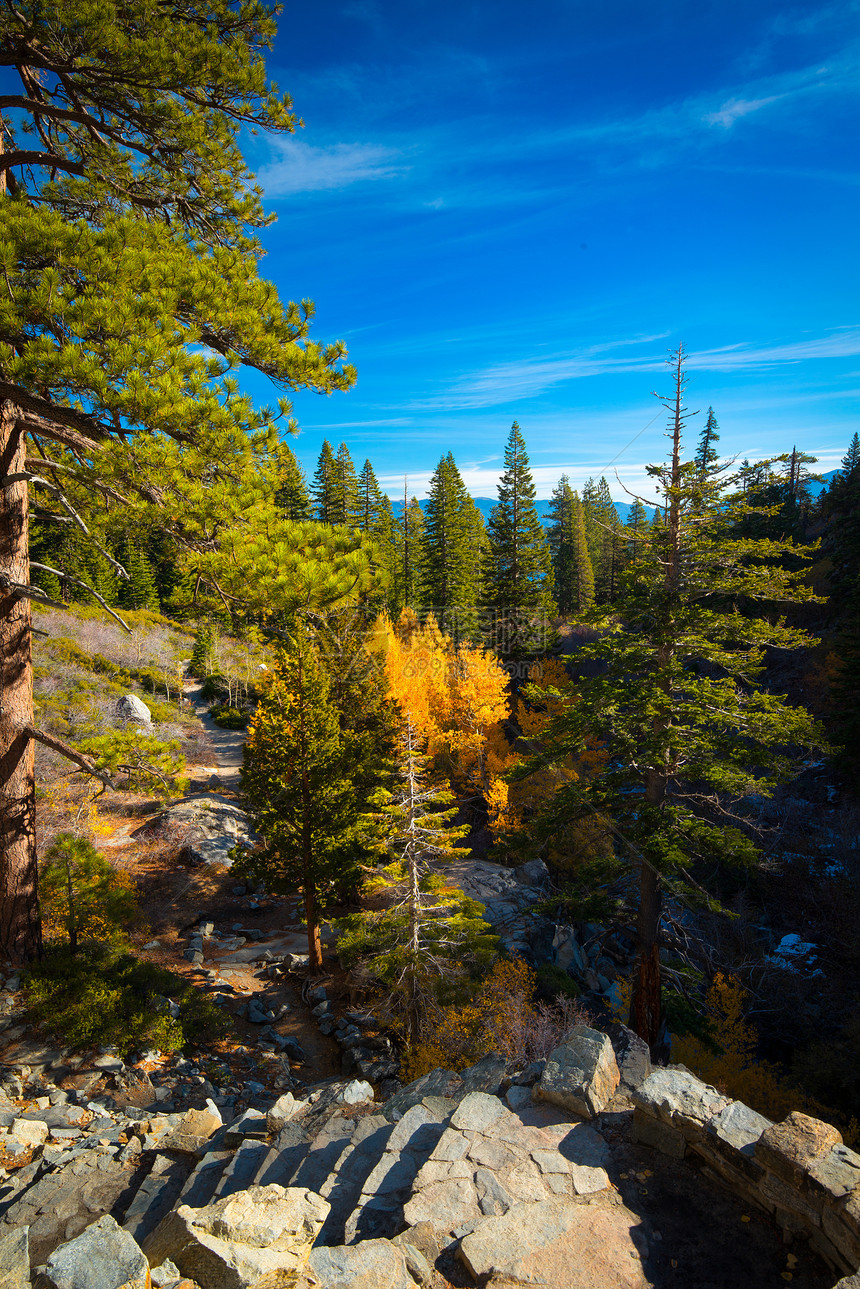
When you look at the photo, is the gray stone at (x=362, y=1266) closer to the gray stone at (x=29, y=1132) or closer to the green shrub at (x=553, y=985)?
the gray stone at (x=29, y=1132)

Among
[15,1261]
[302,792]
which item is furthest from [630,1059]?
[302,792]

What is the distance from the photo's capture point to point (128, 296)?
225 inches

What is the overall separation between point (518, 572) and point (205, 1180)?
2809 cm

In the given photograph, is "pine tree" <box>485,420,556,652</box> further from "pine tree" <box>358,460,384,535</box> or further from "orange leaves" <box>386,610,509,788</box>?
"pine tree" <box>358,460,384,535</box>

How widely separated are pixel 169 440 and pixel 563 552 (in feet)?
187

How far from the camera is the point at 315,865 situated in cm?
1491

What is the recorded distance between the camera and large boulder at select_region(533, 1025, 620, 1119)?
5.86 meters

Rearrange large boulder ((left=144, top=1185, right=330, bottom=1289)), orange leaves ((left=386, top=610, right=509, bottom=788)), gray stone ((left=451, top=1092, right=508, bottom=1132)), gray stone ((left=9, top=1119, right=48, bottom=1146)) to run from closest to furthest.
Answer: large boulder ((left=144, top=1185, right=330, bottom=1289))
gray stone ((left=451, top=1092, right=508, bottom=1132))
gray stone ((left=9, top=1119, right=48, bottom=1146))
orange leaves ((left=386, top=610, right=509, bottom=788))

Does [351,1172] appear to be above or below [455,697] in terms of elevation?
below

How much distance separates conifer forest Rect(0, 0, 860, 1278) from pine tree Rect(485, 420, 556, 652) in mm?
4757

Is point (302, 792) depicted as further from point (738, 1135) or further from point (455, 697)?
point (455, 697)

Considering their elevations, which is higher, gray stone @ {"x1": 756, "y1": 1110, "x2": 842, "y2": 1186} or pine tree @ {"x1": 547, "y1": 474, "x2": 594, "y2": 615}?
pine tree @ {"x1": 547, "y1": 474, "x2": 594, "y2": 615}

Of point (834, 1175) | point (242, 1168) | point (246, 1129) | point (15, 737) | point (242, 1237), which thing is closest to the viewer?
point (242, 1237)

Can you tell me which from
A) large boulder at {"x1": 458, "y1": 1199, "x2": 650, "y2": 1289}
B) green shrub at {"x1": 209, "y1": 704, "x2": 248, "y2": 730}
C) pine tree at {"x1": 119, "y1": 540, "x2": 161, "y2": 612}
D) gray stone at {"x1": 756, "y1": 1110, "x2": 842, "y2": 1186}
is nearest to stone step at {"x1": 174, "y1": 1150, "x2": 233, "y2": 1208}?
large boulder at {"x1": 458, "y1": 1199, "x2": 650, "y2": 1289}
